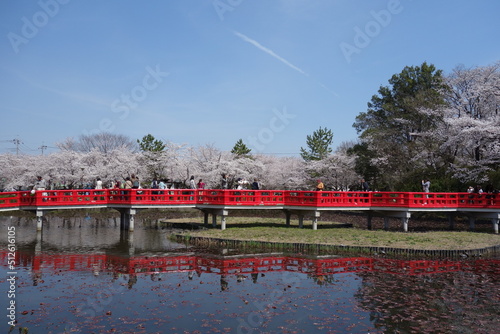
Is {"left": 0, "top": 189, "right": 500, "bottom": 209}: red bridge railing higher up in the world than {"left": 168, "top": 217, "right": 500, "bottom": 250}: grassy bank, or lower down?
higher up

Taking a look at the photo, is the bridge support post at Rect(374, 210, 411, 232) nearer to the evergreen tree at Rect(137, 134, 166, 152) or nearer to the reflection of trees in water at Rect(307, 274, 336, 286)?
the reflection of trees in water at Rect(307, 274, 336, 286)

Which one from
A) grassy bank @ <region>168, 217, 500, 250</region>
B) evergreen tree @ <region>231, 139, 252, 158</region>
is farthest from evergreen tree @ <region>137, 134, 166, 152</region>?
grassy bank @ <region>168, 217, 500, 250</region>

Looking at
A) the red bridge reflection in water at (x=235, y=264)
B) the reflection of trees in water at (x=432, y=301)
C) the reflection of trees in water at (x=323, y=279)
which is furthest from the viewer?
the red bridge reflection in water at (x=235, y=264)

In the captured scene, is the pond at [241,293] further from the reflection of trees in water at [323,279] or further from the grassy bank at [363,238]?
the grassy bank at [363,238]

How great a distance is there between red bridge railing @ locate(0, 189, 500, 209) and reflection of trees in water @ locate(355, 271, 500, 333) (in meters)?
10.0

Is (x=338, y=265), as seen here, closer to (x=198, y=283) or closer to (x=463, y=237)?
(x=198, y=283)

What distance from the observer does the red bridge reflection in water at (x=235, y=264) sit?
14258 mm

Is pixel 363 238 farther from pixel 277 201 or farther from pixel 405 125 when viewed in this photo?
pixel 405 125

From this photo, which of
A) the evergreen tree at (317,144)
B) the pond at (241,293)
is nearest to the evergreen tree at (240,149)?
the evergreen tree at (317,144)

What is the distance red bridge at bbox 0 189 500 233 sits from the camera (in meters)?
23.4

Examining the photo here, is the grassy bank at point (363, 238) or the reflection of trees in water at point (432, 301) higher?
the grassy bank at point (363, 238)

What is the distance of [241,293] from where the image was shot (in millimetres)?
11375

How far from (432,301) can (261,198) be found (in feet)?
46.2

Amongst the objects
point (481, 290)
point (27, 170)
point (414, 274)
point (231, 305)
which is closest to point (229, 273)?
point (231, 305)
